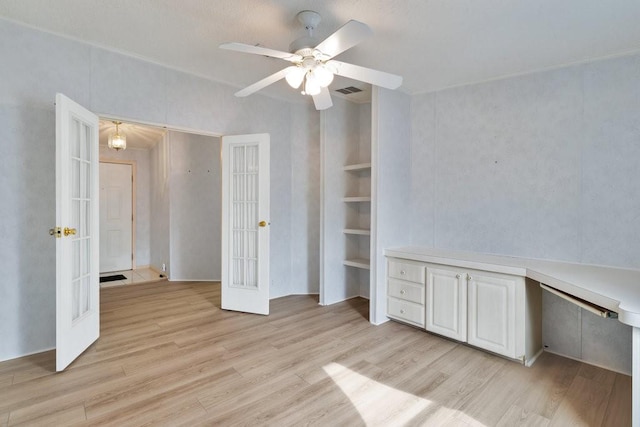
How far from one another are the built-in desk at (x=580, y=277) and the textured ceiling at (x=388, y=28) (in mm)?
1749

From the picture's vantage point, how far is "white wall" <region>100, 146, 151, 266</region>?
642 cm

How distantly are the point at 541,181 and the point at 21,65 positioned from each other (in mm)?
4426

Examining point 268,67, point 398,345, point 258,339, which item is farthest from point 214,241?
point 398,345

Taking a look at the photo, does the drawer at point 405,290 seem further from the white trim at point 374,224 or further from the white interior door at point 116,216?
the white interior door at point 116,216

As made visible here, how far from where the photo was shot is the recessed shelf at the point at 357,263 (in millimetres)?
3933

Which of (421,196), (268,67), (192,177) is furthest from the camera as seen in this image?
(192,177)

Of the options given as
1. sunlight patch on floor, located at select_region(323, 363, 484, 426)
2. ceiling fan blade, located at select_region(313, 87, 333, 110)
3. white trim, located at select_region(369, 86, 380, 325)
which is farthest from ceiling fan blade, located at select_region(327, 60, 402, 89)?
sunlight patch on floor, located at select_region(323, 363, 484, 426)

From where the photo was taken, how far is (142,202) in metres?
6.51

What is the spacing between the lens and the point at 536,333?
2775 mm

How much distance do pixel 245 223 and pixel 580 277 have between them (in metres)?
3.08

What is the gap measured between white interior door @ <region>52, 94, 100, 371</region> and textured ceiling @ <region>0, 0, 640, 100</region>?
666 millimetres

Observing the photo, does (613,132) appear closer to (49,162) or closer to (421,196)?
(421,196)

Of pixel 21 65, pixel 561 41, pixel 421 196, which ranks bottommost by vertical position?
pixel 421 196

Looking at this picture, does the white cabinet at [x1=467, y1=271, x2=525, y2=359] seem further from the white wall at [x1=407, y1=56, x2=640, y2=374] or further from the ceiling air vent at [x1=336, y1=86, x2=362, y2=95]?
the ceiling air vent at [x1=336, y1=86, x2=362, y2=95]
